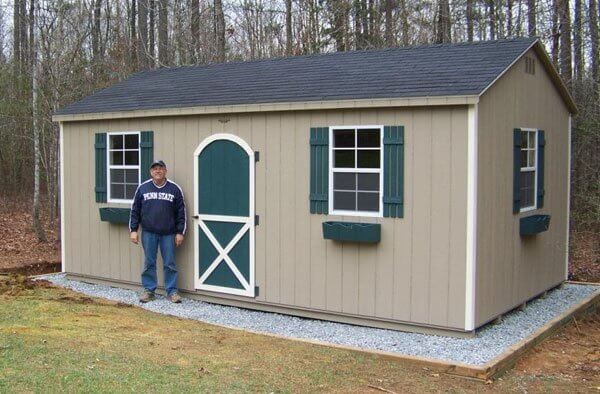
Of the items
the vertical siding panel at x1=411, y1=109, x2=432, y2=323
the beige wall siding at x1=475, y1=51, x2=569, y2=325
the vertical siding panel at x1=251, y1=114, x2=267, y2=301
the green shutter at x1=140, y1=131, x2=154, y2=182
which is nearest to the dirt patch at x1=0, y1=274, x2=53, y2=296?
the green shutter at x1=140, y1=131, x2=154, y2=182

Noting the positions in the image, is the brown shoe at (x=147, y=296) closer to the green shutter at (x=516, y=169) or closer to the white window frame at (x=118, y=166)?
the white window frame at (x=118, y=166)

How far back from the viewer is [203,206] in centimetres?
854

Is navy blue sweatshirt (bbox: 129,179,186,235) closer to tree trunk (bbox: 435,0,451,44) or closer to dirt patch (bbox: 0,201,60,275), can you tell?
dirt patch (bbox: 0,201,60,275)

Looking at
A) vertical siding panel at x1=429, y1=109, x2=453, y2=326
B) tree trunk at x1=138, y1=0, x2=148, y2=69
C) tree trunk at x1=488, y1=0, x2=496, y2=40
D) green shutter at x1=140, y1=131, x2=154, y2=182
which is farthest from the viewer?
tree trunk at x1=138, y1=0, x2=148, y2=69

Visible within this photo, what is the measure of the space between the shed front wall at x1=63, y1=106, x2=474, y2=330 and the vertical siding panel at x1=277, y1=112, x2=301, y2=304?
0.04 feet

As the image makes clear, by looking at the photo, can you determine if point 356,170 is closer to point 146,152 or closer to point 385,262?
point 385,262

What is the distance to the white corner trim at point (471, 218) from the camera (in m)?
6.70

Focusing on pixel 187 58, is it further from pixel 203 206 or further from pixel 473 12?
pixel 203 206

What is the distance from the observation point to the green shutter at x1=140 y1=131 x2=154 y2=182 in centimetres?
894

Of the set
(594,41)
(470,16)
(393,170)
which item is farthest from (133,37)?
(393,170)

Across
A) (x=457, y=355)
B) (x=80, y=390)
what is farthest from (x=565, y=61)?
(x=80, y=390)

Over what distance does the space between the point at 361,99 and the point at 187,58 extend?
10.5 m

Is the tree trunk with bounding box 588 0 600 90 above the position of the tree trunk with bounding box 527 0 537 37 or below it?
below

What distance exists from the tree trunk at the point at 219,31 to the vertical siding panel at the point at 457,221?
37.9 feet
